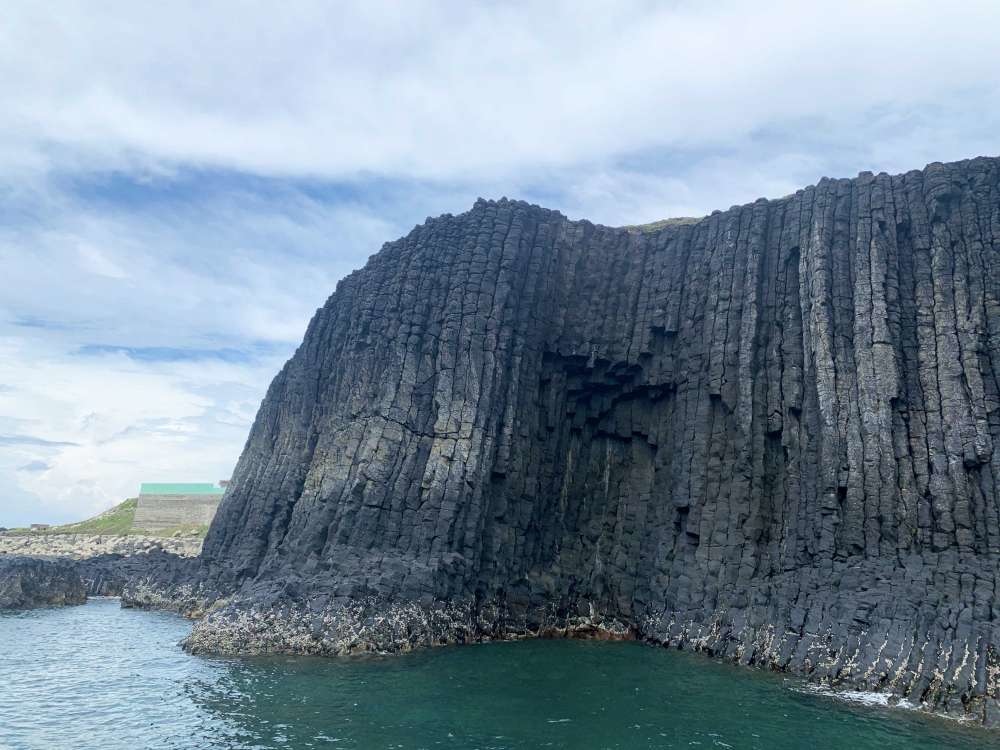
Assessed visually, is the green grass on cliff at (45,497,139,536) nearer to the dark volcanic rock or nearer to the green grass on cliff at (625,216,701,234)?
the dark volcanic rock

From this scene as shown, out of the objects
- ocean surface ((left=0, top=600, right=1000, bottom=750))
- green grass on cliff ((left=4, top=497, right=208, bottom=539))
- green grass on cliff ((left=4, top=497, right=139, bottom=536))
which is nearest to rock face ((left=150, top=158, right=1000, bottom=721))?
ocean surface ((left=0, top=600, right=1000, bottom=750))

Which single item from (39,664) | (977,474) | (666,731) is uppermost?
(977,474)

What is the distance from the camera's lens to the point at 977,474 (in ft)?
92.1

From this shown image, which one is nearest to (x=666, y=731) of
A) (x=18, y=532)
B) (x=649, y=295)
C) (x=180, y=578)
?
(x=649, y=295)

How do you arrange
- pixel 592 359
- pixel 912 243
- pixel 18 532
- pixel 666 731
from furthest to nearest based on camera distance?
1. pixel 18 532
2. pixel 592 359
3. pixel 912 243
4. pixel 666 731

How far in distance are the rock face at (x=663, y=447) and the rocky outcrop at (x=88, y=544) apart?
85.5 ft

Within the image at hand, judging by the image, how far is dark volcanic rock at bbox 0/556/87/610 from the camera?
4438 centimetres

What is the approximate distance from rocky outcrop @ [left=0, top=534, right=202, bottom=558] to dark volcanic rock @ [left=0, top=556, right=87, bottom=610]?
16367 mm

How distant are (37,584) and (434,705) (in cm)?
3493

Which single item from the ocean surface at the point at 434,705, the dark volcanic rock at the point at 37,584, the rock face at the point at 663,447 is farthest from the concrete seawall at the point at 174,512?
the ocean surface at the point at 434,705

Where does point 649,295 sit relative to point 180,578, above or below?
above

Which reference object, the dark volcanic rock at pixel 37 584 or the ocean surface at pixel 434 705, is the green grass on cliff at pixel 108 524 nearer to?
the dark volcanic rock at pixel 37 584

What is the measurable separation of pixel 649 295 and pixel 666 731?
24966 millimetres

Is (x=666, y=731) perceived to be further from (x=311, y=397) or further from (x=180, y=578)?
(x=180, y=578)
